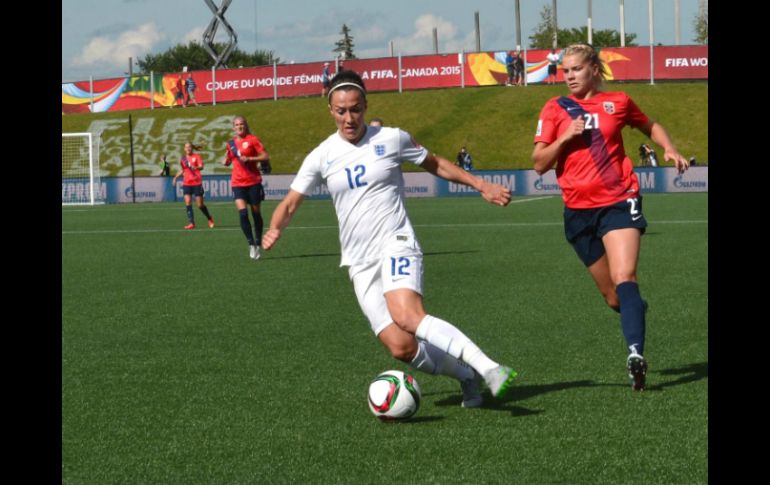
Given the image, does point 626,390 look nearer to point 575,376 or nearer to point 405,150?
point 575,376

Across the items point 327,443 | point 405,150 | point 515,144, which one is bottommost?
point 327,443

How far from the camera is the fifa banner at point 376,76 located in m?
69.9

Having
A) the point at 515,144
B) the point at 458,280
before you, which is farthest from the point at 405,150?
the point at 515,144

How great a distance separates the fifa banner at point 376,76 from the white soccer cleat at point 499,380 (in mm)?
63495

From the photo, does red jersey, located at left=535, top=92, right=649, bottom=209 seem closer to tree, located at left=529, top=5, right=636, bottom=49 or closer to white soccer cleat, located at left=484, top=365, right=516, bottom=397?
white soccer cleat, located at left=484, top=365, right=516, bottom=397

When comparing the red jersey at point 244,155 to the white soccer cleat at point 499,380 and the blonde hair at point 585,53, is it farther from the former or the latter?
the white soccer cleat at point 499,380

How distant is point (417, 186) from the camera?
4581 centimetres

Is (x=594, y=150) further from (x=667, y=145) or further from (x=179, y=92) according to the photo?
(x=179, y=92)

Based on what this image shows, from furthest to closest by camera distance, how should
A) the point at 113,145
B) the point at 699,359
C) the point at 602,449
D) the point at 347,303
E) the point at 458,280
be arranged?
1. the point at 113,145
2. the point at 458,280
3. the point at 347,303
4. the point at 699,359
5. the point at 602,449

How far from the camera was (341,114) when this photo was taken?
22.9 feet

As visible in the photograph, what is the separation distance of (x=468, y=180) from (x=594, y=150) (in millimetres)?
1198

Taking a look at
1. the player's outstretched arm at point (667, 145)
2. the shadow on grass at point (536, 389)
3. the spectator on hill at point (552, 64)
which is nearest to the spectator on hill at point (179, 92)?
Answer: the spectator on hill at point (552, 64)

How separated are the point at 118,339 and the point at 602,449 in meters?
5.80

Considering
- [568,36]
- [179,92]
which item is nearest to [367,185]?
[179,92]
